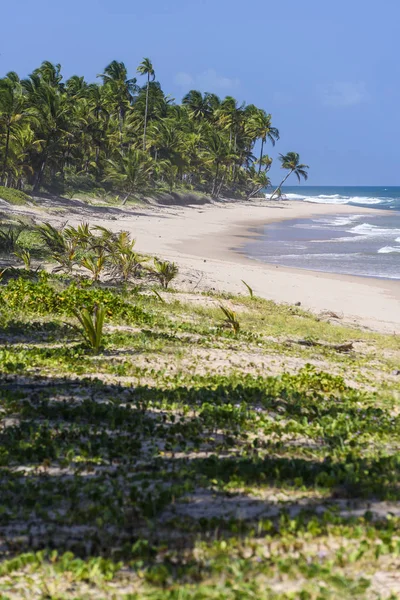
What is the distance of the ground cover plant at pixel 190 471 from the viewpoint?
366 cm

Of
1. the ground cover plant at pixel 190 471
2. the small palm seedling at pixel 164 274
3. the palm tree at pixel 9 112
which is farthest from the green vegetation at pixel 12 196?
the ground cover plant at pixel 190 471

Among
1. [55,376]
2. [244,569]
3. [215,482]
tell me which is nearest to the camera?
[244,569]

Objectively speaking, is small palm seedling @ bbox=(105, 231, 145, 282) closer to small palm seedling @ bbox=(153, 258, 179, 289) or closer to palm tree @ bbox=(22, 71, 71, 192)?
small palm seedling @ bbox=(153, 258, 179, 289)

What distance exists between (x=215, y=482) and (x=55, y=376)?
3921mm

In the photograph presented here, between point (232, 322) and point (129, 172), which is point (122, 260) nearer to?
point (232, 322)

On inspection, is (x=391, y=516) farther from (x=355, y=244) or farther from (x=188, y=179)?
(x=188, y=179)

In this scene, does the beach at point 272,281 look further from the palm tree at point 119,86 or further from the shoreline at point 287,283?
the palm tree at point 119,86

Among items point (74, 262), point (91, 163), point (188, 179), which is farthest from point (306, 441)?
point (188, 179)

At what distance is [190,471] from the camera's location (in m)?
5.14

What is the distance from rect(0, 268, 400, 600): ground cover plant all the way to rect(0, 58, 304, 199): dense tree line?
3448 cm

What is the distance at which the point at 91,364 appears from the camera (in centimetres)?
905

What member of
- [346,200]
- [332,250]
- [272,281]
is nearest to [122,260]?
[272,281]

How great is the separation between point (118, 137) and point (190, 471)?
6147 cm

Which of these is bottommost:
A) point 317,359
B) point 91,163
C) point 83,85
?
point 317,359
